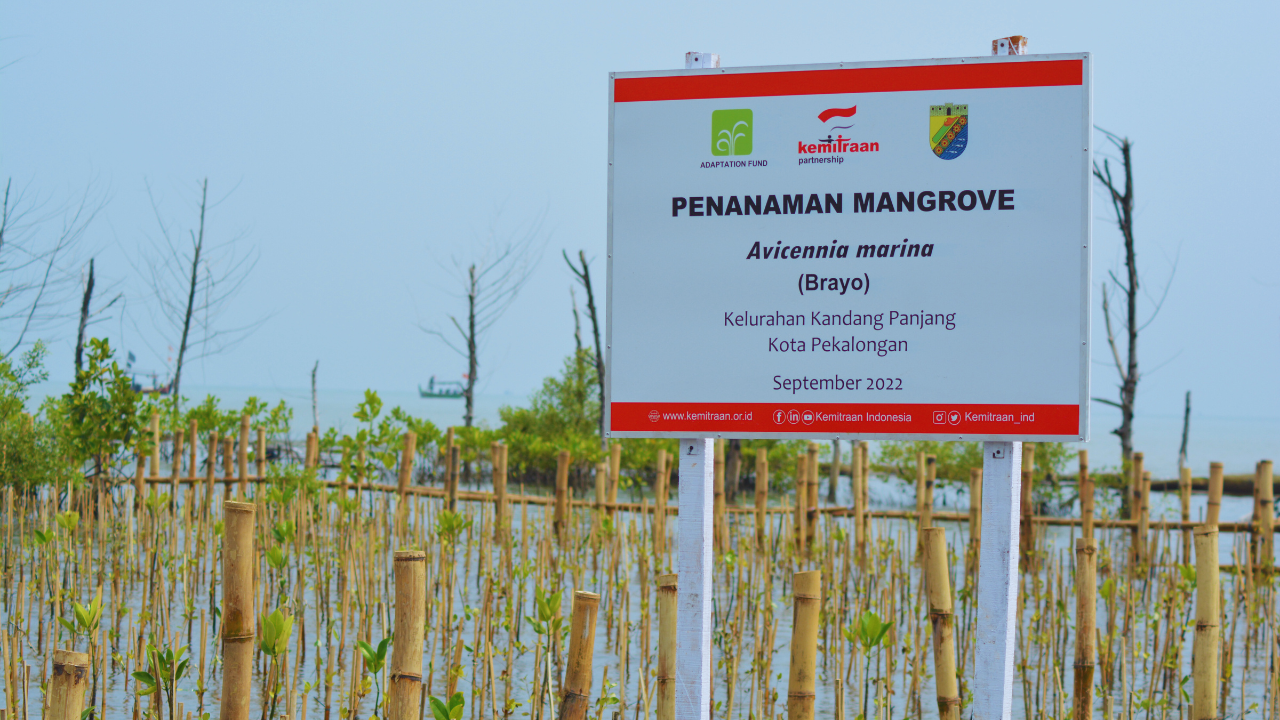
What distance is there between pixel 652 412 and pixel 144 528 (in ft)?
15.7

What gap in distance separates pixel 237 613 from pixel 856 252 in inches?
68.6

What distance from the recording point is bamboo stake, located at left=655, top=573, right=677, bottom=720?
2.66m

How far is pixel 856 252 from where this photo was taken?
275 cm

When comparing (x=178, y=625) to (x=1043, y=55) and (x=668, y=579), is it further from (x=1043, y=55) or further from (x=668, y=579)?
(x=1043, y=55)

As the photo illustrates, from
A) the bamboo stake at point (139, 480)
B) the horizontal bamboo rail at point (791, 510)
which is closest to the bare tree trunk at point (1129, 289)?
the horizontal bamboo rail at point (791, 510)

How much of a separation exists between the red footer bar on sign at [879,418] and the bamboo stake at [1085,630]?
54 cm

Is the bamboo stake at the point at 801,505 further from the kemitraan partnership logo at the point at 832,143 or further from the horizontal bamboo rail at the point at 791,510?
the kemitraan partnership logo at the point at 832,143

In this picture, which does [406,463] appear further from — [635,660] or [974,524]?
[974,524]

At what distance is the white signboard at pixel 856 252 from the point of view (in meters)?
2.69

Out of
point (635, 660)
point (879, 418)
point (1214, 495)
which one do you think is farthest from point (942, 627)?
point (1214, 495)

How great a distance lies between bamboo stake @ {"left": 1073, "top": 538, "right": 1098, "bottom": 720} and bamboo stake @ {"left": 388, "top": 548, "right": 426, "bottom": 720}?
6.08 ft

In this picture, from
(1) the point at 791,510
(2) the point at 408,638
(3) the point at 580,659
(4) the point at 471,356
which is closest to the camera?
(2) the point at 408,638

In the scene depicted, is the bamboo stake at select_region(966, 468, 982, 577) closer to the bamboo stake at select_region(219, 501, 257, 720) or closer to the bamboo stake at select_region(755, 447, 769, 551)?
the bamboo stake at select_region(755, 447, 769, 551)

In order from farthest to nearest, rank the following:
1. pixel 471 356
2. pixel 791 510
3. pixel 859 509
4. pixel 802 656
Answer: pixel 471 356
pixel 791 510
pixel 859 509
pixel 802 656
